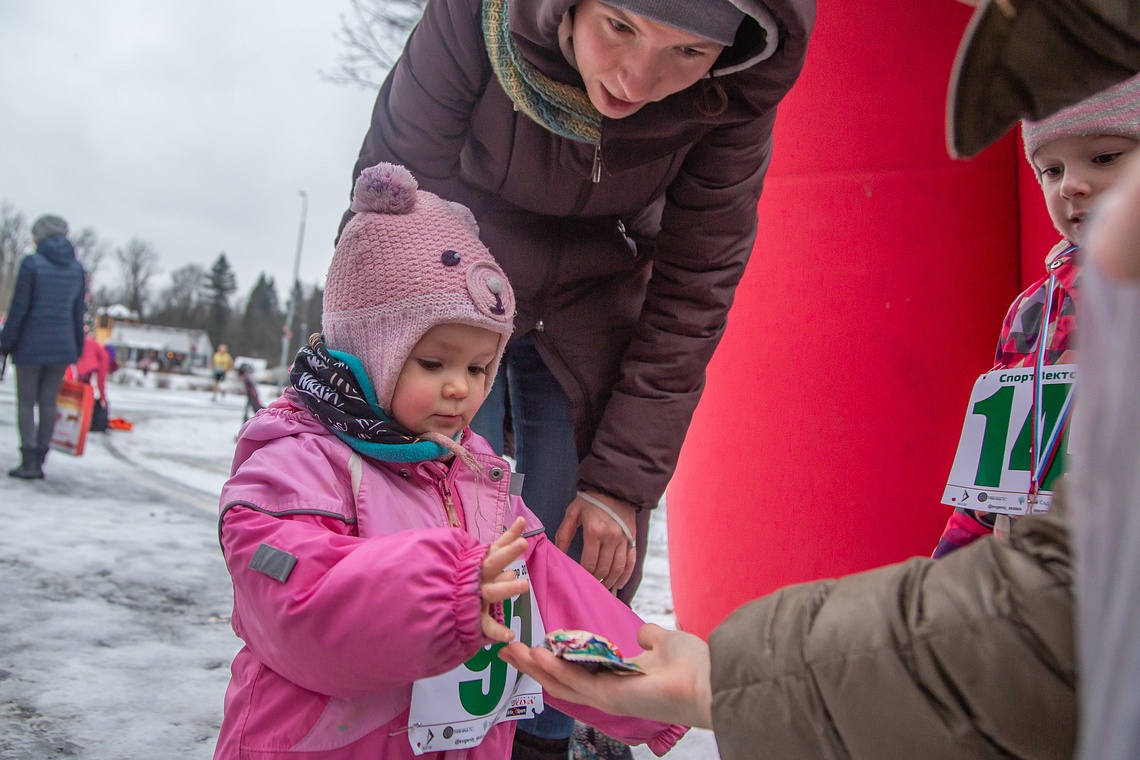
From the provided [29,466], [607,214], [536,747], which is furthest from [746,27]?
[29,466]

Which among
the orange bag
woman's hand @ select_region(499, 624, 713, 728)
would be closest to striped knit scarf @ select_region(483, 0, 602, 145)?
woman's hand @ select_region(499, 624, 713, 728)

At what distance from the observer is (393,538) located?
105 centimetres

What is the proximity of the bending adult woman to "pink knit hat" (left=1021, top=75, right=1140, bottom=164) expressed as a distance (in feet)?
1.56

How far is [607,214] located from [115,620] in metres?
1.80

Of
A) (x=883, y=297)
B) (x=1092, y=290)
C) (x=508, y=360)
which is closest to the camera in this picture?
(x=1092, y=290)

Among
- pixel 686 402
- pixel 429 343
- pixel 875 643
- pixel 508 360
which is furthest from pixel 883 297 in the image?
pixel 875 643

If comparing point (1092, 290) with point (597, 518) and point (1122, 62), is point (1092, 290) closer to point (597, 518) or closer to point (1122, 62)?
point (1122, 62)

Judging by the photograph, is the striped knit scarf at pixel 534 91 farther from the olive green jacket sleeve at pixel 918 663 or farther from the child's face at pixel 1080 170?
the olive green jacket sleeve at pixel 918 663

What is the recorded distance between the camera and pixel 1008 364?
1668 mm

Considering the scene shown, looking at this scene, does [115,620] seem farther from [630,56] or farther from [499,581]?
[630,56]

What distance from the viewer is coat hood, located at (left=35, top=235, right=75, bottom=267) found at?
5.41 m

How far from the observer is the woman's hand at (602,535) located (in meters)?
1.58

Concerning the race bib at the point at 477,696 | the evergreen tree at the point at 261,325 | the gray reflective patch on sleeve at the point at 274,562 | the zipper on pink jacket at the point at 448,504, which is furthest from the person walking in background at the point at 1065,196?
the evergreen tree at the point at 261,325

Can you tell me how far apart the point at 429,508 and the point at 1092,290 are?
1.03m
